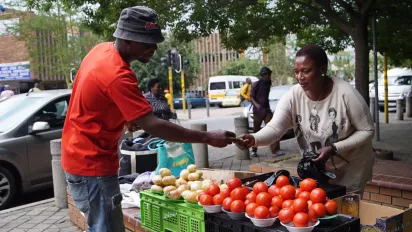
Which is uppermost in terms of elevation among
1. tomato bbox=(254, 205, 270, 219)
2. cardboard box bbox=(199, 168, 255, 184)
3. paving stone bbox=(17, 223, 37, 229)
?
tomato bbox=(254, 205, 270, 219)

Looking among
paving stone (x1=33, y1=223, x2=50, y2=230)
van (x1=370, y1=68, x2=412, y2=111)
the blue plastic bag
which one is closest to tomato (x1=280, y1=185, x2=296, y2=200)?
the blue plastic bag

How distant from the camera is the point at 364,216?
2801 mm

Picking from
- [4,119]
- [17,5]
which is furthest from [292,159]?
[17,5]

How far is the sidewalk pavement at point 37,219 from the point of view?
5102 mm

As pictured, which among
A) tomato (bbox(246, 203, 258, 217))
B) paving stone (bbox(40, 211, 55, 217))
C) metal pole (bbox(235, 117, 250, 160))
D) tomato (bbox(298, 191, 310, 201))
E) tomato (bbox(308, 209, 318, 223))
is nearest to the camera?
tomato (bbox(308, 209, 318, 223))

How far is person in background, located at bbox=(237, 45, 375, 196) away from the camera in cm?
285

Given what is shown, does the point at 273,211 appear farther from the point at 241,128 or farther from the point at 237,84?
the point at 237,84

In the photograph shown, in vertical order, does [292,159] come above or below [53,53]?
below

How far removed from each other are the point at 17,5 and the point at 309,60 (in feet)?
87.1

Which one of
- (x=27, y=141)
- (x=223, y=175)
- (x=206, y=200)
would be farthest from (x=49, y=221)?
(x=206, y=200)

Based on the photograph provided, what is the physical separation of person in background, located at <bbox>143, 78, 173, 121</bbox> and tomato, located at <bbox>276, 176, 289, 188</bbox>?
5092mm

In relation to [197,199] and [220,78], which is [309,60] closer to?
[197,199]

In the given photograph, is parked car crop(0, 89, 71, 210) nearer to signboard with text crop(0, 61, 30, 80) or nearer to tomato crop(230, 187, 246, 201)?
tomato crop(230, 187, 246, 201)

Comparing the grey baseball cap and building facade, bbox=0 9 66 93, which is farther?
building facade, bbox=0 9 66 93
